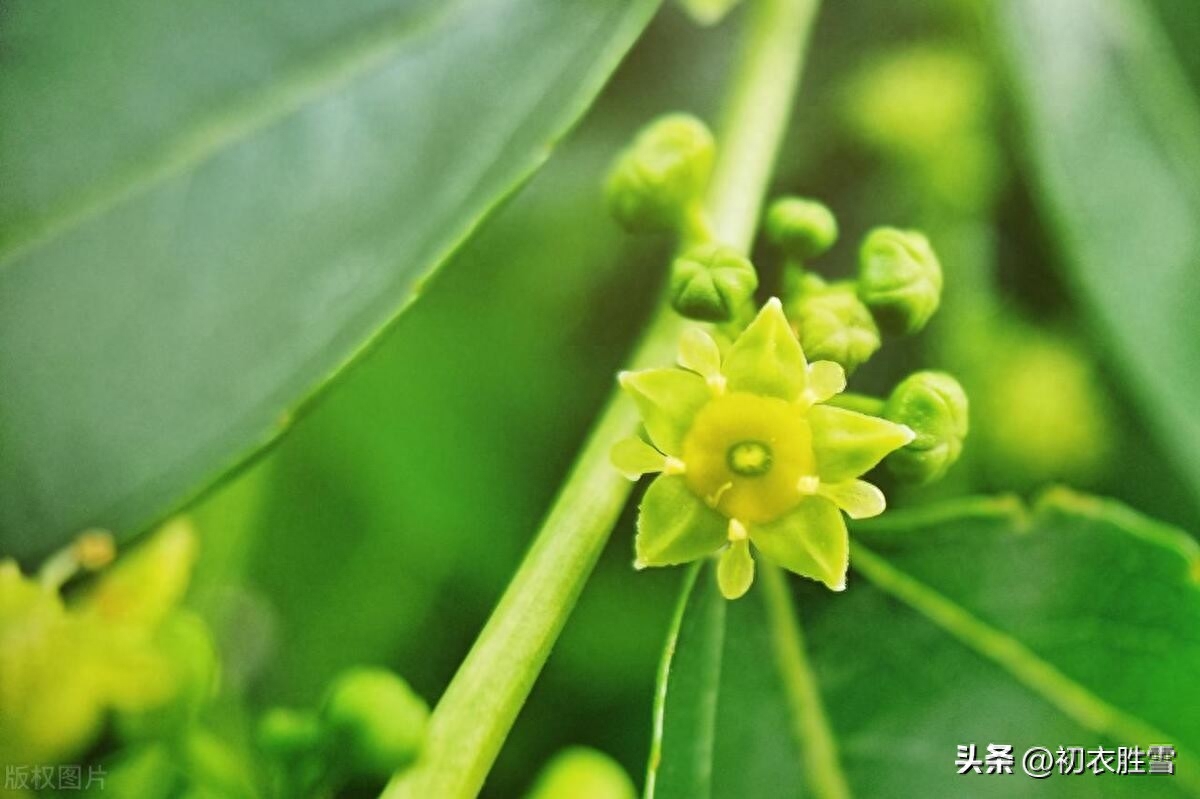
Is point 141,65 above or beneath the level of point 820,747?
above

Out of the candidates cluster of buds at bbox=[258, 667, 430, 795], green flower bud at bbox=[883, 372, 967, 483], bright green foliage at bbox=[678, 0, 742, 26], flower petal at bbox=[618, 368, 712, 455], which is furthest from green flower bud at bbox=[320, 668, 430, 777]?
bright green foliage at bbox=[678, 0, 742, 26]

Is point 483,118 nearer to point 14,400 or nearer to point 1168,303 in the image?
point 14,400

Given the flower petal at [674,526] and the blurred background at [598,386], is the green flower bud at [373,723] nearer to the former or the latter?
the flower petal at [674,526]

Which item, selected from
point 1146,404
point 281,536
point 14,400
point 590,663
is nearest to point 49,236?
point 14,400

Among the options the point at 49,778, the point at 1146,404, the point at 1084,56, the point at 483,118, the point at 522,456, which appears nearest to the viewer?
the point at 49,778

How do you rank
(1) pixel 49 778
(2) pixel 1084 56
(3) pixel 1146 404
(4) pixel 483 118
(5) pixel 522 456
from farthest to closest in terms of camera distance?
(5) pixel 522 456
(2) pixel 1084 56
(3) pixel 1146 404
(4) pixel 483 118
(1) pixel 49 778

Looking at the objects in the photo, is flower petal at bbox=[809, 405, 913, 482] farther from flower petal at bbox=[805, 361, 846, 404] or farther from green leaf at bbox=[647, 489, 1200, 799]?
green leaf at bbox=[647, 489, 1200, 799]
